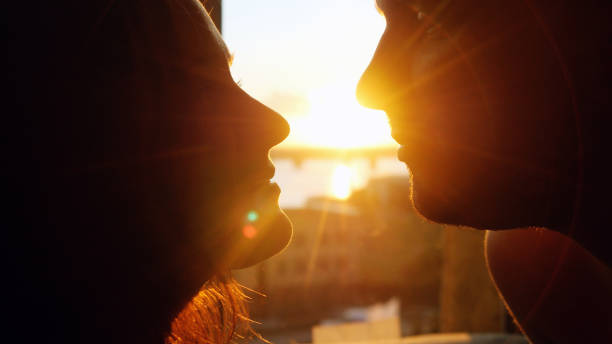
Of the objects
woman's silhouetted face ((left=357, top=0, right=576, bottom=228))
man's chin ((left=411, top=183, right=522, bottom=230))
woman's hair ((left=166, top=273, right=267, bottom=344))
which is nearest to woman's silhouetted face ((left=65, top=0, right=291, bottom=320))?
woman's hair ((left=166, top=273, right=267, bottom=344))

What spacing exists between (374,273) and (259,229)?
1168cm

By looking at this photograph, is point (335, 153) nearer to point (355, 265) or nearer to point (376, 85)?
point (355, 265)

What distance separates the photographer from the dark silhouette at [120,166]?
852 millimetres

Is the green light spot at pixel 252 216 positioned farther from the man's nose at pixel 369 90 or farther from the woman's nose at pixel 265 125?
the man's nose at pixel 369 90

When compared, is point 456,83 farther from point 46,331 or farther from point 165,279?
point 46,331

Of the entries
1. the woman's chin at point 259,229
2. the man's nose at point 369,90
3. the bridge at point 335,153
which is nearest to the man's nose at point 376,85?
the man's nose at point 369,90

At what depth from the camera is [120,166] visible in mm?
937

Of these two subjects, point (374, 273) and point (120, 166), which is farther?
point (374, 273)

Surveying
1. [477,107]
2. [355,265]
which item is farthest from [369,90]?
[355,265]

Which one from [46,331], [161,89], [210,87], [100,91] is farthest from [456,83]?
[46,331]

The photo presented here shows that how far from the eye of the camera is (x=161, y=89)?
101 centimetres

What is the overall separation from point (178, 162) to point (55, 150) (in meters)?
0.26

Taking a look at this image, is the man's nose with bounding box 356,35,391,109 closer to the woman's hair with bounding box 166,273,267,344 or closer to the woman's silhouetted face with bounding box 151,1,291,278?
the woman's silhouetted face with bounding box 151,1,291,278

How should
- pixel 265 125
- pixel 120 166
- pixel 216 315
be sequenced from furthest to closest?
pixel 216 315 → pixel 265 125 → pixel 120 166
